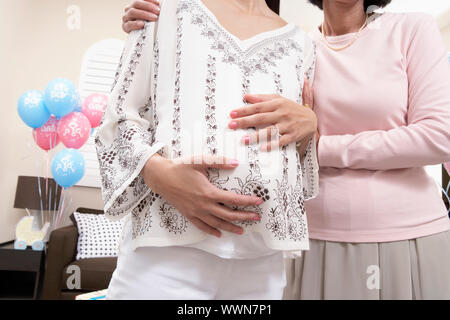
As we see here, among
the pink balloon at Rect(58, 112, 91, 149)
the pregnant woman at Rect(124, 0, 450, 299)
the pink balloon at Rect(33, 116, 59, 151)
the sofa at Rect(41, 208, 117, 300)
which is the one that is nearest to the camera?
the pregnant woman at Rect(124, 0, 450, 299)

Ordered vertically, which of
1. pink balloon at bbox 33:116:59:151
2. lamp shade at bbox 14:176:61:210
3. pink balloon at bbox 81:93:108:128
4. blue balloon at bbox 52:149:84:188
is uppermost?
pink balloon at bbox 81:93:108:128

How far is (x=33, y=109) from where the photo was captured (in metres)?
2.60

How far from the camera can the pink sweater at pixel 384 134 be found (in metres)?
0.79

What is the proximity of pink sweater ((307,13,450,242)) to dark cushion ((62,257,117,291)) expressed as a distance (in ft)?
6.61

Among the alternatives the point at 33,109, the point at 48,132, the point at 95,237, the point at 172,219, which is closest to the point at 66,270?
the point at 95,237

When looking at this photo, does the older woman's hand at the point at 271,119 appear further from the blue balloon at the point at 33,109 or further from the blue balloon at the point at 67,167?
the blue balloon at the point at 33,109

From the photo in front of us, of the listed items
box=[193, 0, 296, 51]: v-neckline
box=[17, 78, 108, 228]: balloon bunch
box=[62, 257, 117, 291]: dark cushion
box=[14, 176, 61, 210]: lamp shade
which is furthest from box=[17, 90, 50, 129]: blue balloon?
box=[193, 0, 296, 51]: v-neckline

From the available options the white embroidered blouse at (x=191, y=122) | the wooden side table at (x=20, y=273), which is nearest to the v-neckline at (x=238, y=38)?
the white embroidered blouse at (x=191, y=122)

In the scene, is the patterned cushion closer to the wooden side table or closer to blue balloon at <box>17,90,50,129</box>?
the wooden side table

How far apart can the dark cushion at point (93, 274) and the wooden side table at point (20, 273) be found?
318mm

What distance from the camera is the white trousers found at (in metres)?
0.57

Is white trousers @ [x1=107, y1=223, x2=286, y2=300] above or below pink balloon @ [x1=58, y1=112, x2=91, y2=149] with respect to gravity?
below

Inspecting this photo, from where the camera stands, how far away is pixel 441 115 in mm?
782
